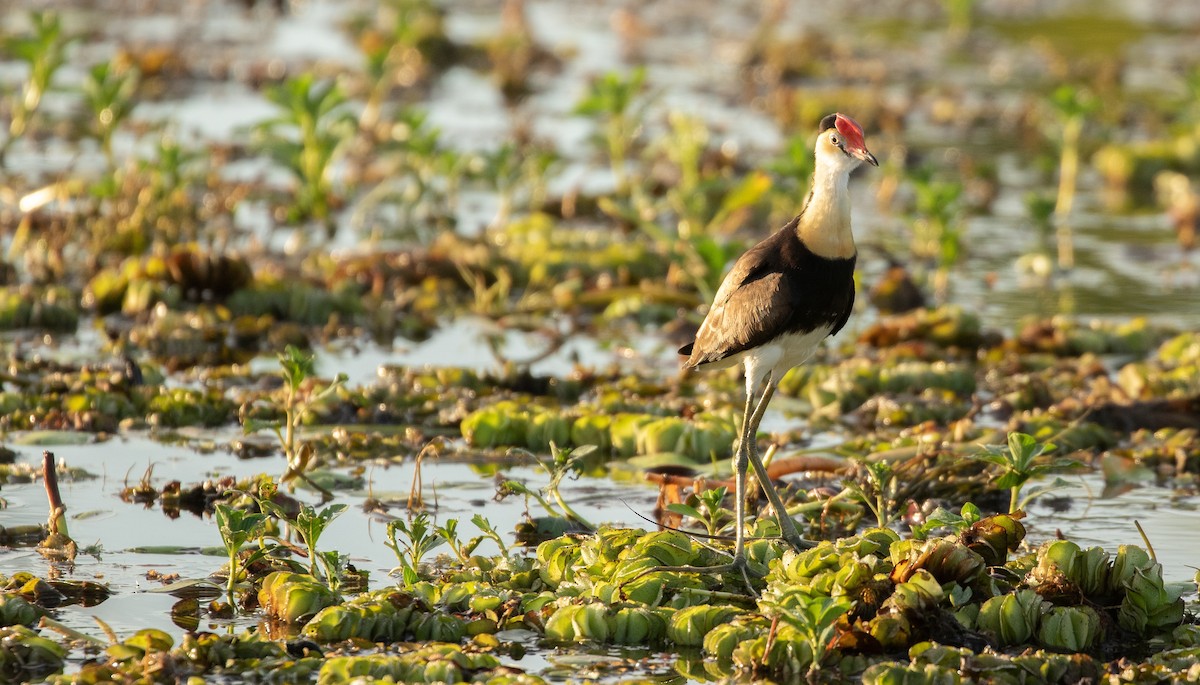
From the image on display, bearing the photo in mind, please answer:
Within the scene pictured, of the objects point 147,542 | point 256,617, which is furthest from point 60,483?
A: point 256,617

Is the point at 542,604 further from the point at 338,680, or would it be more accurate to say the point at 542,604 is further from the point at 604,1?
the point at 604,1

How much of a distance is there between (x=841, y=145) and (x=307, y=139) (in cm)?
605

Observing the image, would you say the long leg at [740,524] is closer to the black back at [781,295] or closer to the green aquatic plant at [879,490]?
the black back at [781,295]

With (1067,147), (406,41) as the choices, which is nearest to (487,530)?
(1067,147)

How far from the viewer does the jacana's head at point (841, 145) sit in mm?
6027

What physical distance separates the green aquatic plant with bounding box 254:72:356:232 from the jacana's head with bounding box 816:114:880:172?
568 centimetres

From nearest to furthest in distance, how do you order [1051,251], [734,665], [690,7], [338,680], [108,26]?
[338,680] → [734,665] → [1051,251] → [108,26] → [690,7]

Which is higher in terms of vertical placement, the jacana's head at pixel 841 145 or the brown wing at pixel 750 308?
the jacana's head at pixel 841 145

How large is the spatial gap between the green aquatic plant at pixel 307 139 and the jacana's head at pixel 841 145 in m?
5.68

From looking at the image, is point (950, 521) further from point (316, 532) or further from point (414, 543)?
point (316, 532)

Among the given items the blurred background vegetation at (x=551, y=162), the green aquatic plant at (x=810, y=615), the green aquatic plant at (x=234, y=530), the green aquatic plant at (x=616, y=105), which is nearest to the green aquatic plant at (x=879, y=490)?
the green aquatic plant at (x=810, y=615)

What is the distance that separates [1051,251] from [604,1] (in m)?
13.7

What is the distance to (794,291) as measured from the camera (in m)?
6.02

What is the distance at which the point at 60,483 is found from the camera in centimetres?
709
